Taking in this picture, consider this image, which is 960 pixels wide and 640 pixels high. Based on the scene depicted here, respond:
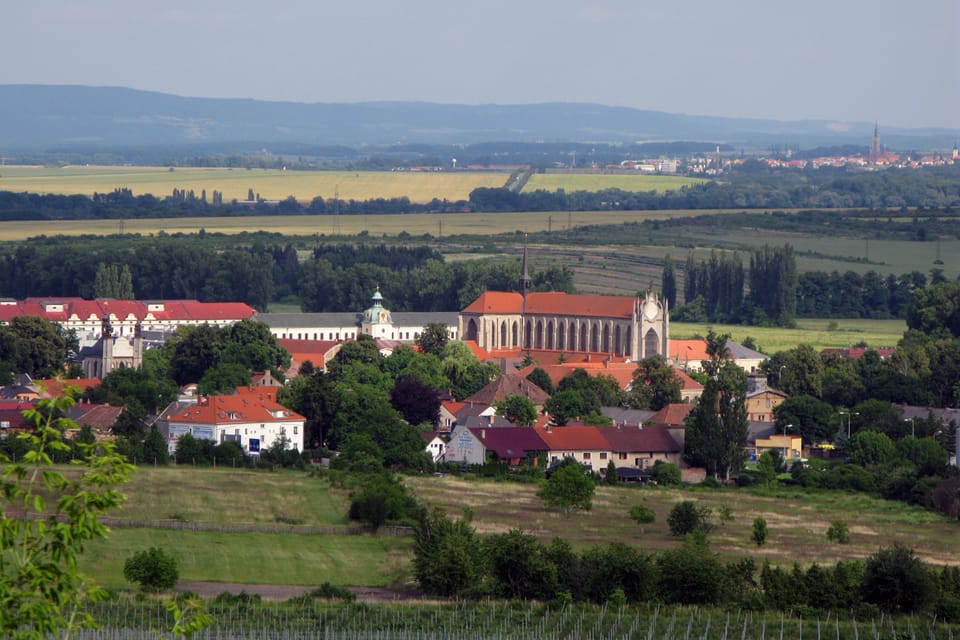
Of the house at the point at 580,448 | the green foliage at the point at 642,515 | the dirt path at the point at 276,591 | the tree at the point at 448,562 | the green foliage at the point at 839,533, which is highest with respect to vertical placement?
the tree at the point at 448,562

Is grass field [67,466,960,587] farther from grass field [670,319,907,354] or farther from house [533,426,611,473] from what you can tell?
grass field [670,319,907,354]

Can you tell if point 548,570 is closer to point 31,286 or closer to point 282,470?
point 282,470

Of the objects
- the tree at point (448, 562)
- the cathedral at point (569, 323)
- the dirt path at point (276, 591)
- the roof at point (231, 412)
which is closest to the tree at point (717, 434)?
the roof at point (231, 412)

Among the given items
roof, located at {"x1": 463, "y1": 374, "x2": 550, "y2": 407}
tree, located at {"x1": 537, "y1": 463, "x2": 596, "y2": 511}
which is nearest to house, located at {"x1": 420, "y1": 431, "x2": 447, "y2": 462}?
roof, located at {"x1": 463, "y1": 374, "x2": 550, "y2": 407}

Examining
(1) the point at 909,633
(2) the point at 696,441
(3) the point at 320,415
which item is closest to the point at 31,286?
(3) the point at 320,415

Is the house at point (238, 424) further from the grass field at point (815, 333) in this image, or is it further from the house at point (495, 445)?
the grass field at point (815, 333)

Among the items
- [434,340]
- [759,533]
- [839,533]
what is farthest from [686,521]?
[434,340]
